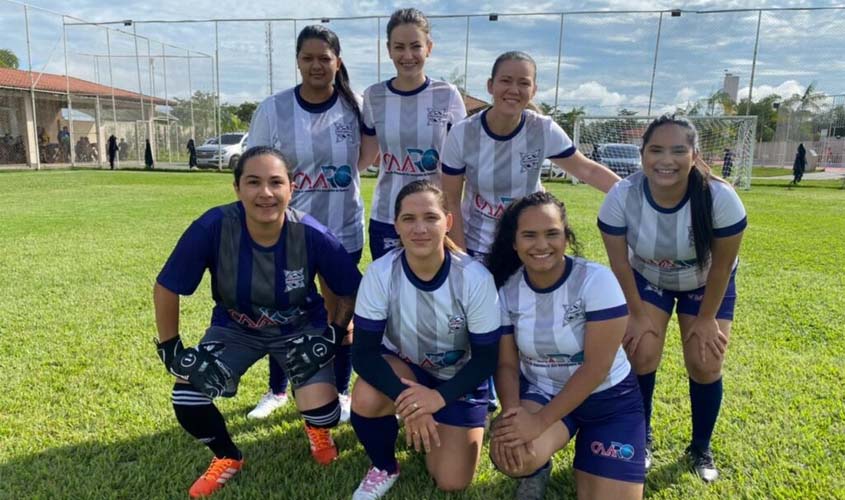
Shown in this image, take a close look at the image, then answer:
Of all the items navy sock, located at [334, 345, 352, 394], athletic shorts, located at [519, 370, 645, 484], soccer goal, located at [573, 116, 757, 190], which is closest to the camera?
athletic shorts, located at [519, 370, 645, 484]

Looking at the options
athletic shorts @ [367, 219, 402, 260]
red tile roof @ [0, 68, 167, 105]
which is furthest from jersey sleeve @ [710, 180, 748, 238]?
red tile roof @ [0, 68, 167, 105]

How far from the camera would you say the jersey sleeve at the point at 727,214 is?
8.46ft

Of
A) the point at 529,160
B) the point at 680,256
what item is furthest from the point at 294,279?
the point at 680,256

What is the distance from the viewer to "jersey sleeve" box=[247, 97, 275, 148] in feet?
10.7

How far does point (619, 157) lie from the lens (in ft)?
64.8

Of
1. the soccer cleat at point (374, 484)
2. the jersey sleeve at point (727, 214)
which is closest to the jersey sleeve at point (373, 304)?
the soccer cleat at point (374, 484)

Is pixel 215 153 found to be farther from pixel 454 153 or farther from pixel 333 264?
pixel 333 264

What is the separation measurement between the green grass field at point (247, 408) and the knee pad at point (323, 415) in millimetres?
203

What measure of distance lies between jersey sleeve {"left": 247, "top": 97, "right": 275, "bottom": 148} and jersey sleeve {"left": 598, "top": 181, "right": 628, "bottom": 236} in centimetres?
181

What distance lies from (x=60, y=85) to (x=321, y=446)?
Answer: 107 ft

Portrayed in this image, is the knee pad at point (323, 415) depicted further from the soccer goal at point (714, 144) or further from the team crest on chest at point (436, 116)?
the soccer goal at point (714, 144)

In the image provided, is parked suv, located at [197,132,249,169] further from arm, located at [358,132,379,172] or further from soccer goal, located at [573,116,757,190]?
arm, located at [358,132,379,172]

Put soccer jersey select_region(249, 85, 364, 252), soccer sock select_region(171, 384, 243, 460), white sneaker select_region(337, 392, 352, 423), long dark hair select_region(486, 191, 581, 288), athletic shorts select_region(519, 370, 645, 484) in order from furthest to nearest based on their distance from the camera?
white sneaker select_region(337, 392, 352, 423), soccer jersey select_region(249, 85, 364, 252), soccer sock select_region(171, 384, 243, 460), long dark hair select_region(486, 191, 581, 288), athletic shorts select_region(519, 370, 645, 484)

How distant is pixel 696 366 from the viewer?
9.08ft
